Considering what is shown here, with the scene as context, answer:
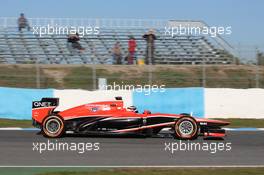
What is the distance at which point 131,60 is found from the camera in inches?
857

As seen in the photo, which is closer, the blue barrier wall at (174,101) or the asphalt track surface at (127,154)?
the asphalt track surface at (127,154)

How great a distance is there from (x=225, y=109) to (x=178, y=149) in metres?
6.48

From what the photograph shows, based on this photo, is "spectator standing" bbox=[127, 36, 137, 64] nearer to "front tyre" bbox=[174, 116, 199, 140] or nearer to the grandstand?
the grandstand

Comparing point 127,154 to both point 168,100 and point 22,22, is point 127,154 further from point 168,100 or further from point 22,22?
point 22,22

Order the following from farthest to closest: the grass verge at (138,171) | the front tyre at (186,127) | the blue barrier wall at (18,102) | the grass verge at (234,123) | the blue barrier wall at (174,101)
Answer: the blue barrier wall at (174,101) < the blue barrier wall at (18,102) < the grass verge at (234,123) < the front tyre at (186,127) < the grass verge at (138,171)

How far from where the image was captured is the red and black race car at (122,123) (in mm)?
12008

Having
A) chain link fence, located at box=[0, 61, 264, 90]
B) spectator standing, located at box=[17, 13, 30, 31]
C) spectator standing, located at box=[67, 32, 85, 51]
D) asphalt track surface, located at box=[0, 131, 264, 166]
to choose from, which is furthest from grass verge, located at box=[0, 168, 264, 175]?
spectator standing, located at box=[17, 13, 30, 31]

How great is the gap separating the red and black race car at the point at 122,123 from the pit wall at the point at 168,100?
13.6ft

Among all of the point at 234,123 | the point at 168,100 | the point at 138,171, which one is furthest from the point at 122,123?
the point at 234,123

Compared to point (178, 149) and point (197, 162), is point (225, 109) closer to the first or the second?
point (178, 149)

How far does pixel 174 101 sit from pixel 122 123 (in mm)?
4958

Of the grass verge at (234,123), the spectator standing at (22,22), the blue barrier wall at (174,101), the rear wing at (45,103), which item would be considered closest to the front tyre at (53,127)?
the rear wing at (45,103)

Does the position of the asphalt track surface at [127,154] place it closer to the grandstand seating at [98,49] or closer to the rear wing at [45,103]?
the rear wing at [45,103]

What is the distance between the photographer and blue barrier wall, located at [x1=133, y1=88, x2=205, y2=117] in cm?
1658
